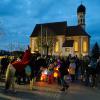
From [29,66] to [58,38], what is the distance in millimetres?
105165

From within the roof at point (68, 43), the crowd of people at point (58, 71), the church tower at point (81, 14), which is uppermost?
the church tower at point (81, 14)

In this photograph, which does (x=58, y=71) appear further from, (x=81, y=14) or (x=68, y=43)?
(x=81, y=14)

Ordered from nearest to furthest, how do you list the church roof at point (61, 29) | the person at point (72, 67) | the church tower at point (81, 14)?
the person at point (72, 67) < the church roof at point (61, 29) < the church tower at point (81, 14)

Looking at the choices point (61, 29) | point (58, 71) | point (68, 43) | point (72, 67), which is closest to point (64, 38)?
point (68, 43)

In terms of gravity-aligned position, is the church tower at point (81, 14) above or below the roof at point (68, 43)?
above

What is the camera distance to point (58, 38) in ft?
412

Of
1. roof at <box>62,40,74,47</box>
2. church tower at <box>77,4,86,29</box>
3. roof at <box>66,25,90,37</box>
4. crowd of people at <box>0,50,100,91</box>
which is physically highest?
church tower at <box>77,4,86,29</box>

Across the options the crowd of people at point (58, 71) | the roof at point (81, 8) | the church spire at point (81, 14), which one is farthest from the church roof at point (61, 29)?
the crowd of people at point (58, 71)

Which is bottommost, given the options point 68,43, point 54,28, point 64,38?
point 68,43

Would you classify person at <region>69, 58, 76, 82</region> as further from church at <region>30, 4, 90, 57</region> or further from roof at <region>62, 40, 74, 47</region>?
roof at <region>62, 40, 74, 47</region>

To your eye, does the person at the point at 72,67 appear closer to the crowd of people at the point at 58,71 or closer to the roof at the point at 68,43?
the crowd of people at the point at 58,71

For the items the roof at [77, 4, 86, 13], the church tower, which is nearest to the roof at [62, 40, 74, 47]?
the church tower

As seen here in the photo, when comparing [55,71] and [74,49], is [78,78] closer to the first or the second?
[55,71]

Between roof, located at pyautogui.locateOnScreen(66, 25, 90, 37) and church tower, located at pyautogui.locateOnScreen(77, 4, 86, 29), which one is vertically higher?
church tower, located at pyautogui.locateOnScreen(77, 4, 86, 29)
